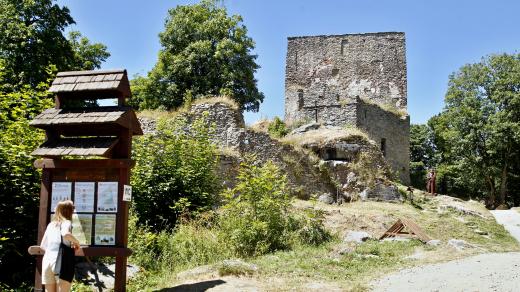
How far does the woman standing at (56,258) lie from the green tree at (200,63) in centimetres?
1885

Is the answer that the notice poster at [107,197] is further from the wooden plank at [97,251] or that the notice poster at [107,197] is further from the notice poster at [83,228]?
the wooden plank at [97,251]

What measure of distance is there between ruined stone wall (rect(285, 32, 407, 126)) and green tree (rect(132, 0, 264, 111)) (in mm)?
6404

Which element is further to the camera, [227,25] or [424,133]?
[424,133]

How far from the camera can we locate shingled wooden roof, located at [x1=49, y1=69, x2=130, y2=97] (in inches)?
287

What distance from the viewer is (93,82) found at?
292 inches

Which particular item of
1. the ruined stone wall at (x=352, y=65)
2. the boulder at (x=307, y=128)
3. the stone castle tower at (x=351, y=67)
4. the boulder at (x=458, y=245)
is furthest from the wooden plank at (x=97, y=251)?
the ruined stone wall at (x=352, y=65)

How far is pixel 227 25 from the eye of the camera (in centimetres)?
2733

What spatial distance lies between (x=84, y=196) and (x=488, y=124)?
97.5ft

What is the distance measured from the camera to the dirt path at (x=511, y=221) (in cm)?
1614

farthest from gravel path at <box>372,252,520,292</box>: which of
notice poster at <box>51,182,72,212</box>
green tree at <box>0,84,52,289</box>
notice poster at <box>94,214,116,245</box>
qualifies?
green tree at <box>0,84,52,289</box>

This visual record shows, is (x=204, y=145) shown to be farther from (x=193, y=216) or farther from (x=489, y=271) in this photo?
(x=489, y=271)

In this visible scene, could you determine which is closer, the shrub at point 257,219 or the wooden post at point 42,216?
the wooden post at point 42,216

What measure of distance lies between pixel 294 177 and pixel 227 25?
11454mm

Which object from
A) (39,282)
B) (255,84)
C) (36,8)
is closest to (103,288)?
(39,282)
